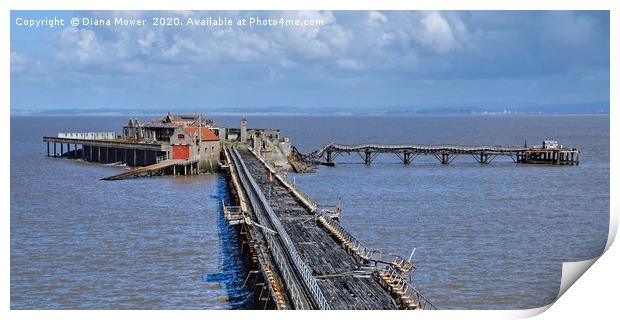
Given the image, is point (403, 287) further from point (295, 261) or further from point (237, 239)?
point (237, 239)

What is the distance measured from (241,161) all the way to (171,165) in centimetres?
716

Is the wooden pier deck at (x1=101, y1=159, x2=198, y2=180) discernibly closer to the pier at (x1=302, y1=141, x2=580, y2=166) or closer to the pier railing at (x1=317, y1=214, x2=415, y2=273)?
the pier at (x1=302, y1=141, x2=580, y2=166)

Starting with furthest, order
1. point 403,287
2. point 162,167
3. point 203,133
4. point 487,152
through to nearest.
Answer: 1. point 487,152
2. point 203,133
3. point 162,167
4. point 403,287

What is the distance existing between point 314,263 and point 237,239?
941 centimetres

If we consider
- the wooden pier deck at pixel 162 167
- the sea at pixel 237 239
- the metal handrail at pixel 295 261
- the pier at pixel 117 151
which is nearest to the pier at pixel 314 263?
the metal handrail at pixel 295 261

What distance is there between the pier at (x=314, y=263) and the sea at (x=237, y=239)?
4.14ft

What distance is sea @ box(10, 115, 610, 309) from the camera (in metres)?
27.8

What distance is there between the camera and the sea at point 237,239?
27.8 metres

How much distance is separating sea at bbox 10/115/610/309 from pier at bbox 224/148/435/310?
4.14 ft

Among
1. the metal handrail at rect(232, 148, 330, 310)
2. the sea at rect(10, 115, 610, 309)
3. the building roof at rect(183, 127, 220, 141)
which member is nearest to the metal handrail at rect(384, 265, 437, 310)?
the sea at rect(10, 115, 610, 309)

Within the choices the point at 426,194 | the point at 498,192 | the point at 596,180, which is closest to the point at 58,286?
the point at 426,194

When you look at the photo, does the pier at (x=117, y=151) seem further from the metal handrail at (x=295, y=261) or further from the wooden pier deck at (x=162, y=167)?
the metal handrail at (x=295, y=261)

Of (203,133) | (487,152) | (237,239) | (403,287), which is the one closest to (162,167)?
(203,133)

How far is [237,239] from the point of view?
119ft
